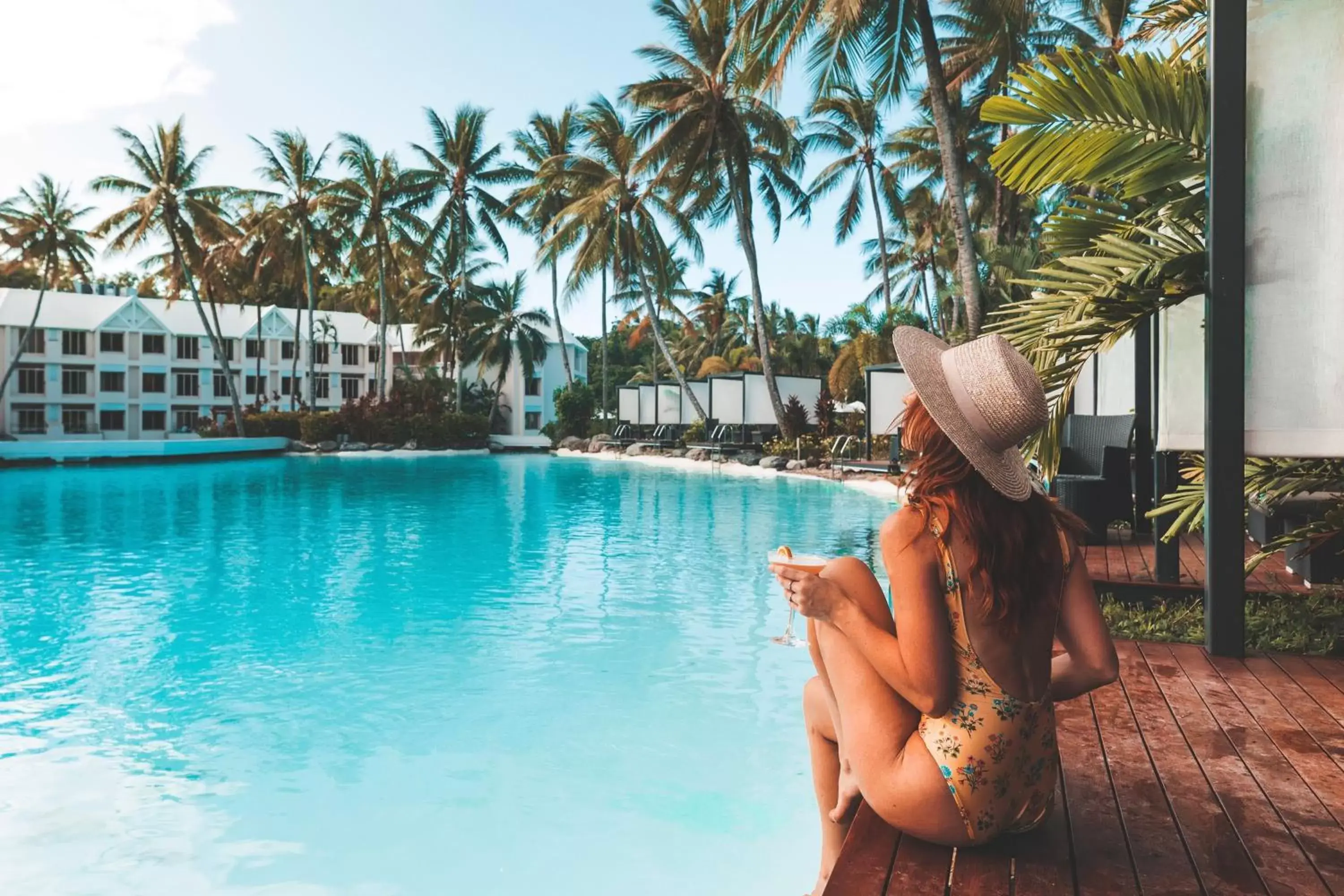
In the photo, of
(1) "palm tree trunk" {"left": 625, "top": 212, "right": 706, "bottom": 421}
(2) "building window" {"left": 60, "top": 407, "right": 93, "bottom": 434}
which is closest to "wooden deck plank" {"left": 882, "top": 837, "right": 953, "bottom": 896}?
(1) "palm tree trunk" {"left": 625, "top": 212, "right": 706, "bottom": 421}

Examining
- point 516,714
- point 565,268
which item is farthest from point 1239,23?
point 565,268

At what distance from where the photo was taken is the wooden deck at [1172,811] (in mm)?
1774

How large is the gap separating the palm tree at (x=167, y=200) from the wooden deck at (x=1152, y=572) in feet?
95.9

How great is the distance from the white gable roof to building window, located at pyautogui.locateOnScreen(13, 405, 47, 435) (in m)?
3.39

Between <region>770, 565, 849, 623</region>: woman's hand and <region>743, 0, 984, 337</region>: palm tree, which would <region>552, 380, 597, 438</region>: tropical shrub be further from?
<region>770, 565, 849, 623</region>: woman's hand

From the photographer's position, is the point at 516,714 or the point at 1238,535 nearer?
the point at 1238,535

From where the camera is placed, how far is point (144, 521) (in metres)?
12.7

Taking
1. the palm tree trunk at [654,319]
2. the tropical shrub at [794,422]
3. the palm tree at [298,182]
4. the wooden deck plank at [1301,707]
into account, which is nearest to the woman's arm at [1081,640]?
the wooden deck plank at [1301,707]

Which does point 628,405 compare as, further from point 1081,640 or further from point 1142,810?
point 1081,640

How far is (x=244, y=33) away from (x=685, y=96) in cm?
1078

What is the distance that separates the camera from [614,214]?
2527 centimetres

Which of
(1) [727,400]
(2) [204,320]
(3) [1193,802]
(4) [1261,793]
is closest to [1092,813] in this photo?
(3) [1193,802]

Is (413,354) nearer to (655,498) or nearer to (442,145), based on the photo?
(442,145)

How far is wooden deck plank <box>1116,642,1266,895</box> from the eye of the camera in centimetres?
181
